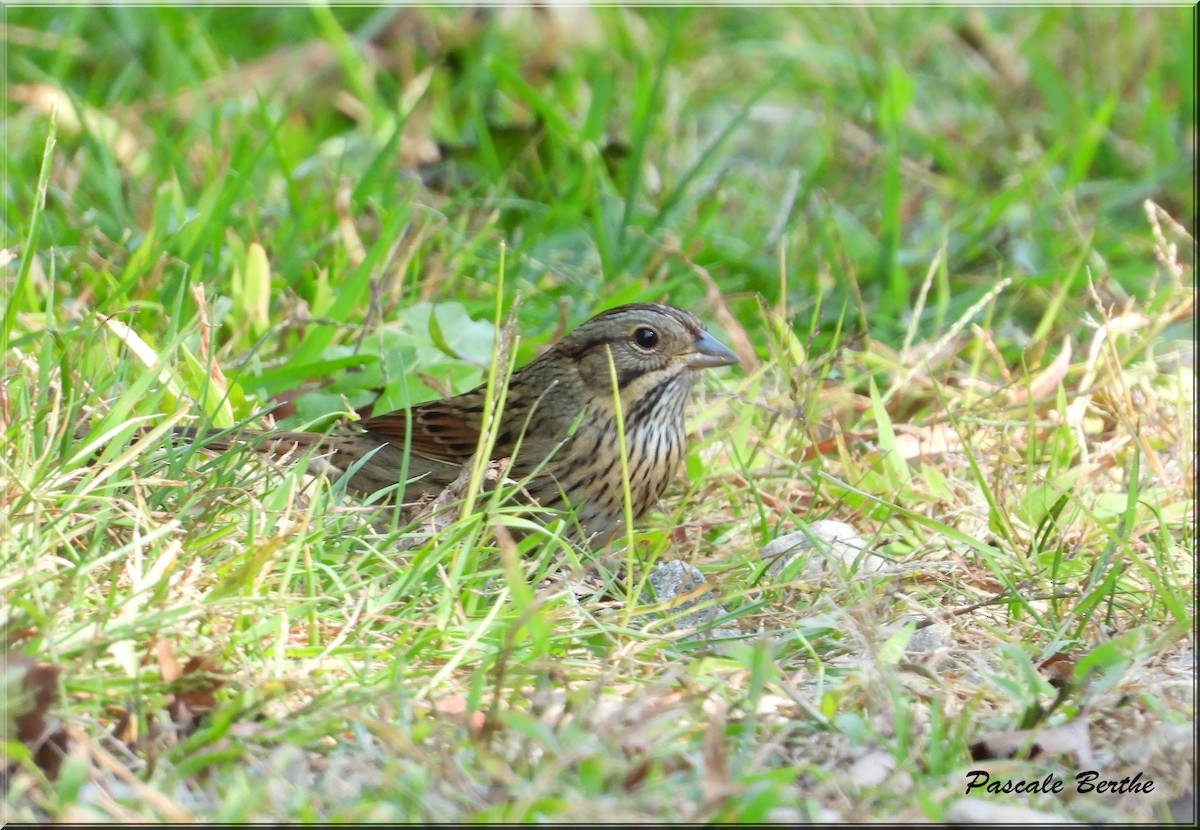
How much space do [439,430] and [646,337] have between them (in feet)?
2.06

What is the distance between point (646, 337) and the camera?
4.09 m

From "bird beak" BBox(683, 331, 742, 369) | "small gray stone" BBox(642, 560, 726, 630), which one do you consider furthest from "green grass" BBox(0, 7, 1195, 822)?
"bird beak" BBox(683, 331, 742, 369)

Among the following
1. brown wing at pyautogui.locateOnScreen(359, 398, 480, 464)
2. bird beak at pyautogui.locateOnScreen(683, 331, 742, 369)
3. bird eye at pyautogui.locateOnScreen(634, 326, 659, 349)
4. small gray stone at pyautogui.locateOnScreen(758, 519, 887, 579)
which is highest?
bird eye at pyautogui.locateOnScreen(634, 326, 659, 349)

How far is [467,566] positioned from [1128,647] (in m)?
1.35

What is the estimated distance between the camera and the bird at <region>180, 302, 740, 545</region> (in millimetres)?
3902

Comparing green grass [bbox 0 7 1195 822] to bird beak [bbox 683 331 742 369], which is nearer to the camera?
green grass [bbox 0 7 1195 822]

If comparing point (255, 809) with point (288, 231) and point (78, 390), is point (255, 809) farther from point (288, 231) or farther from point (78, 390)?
point (288, 231)

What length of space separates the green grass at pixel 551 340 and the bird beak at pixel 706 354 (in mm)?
163

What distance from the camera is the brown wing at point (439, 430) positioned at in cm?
400

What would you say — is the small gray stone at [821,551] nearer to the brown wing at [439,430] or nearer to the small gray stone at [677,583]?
the small gray stone at [677,583]

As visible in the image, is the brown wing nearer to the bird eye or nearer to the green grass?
the green grass

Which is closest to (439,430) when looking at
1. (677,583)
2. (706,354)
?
(706,354)

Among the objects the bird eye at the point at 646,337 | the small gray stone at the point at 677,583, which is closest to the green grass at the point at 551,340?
the small gray stone at the point at 677,583

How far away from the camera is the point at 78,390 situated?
336 centimetres
